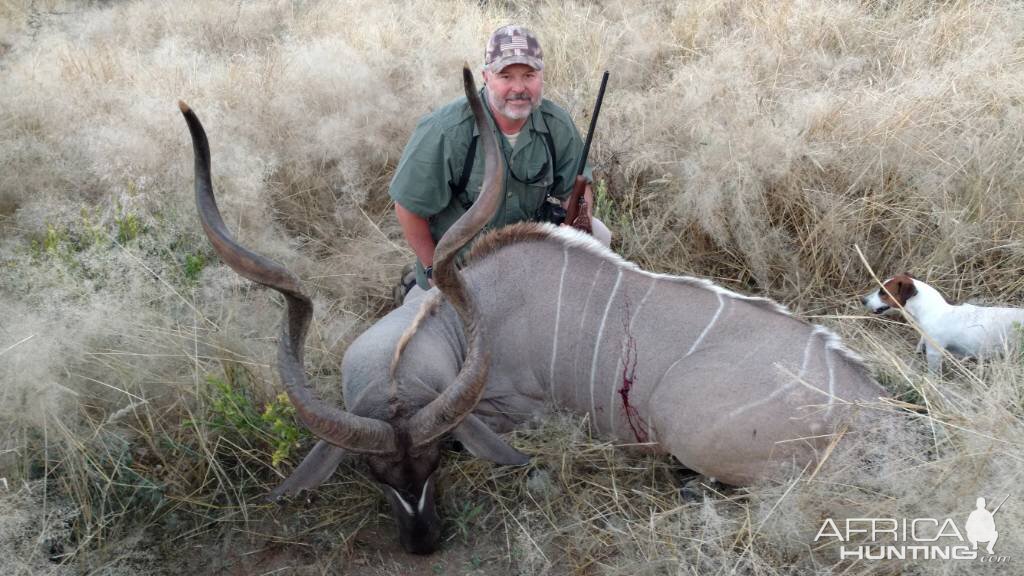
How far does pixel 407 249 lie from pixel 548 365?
1425 mm

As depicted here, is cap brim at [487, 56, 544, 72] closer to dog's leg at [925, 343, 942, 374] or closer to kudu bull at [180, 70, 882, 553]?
kudu bull at [180, 70, 882, 553]

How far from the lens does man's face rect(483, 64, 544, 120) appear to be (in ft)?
10.5

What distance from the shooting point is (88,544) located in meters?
2.48

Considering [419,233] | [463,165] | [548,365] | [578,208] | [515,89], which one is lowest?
[548,365]

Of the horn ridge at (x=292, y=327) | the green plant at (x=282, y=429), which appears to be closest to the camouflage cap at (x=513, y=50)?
the horn ridge at (x=292, y=327)

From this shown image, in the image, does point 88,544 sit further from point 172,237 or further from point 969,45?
point 969,45

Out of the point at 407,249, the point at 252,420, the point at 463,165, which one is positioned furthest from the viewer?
the point at 407,249

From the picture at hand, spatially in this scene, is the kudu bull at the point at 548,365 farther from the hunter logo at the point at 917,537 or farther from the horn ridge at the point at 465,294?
the hunter logo at the point at 917,537

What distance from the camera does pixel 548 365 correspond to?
2932 millimetres

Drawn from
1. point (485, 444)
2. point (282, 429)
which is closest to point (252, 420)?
point (282, 429)

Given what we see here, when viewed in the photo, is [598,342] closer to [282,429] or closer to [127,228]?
[282,429]

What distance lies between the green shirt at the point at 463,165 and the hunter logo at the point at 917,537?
6.18 ft

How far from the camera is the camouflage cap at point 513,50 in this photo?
3.14 metres

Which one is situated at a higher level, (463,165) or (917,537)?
(463,165)
